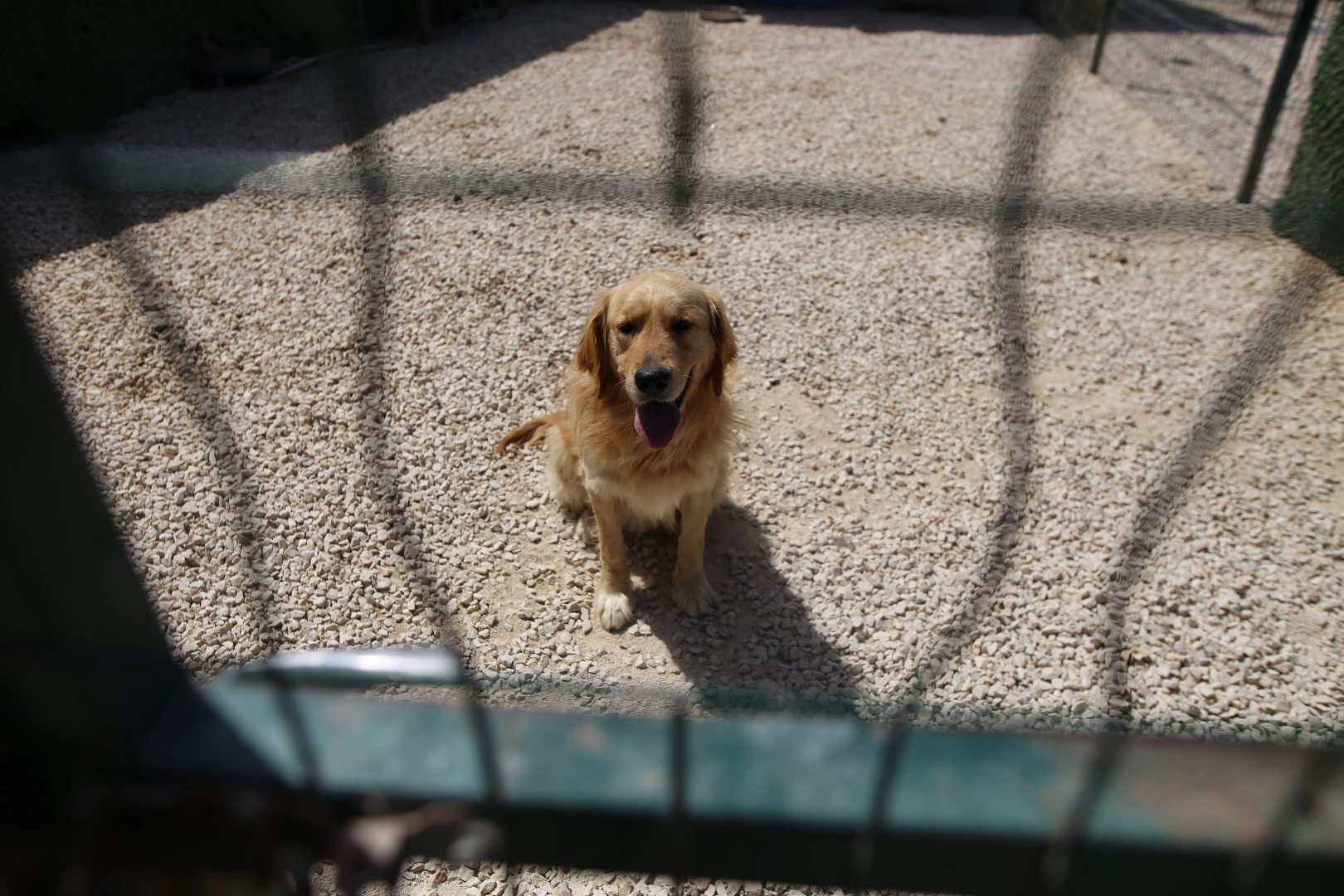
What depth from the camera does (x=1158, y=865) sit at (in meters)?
0.57

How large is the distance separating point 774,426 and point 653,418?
4.58ft

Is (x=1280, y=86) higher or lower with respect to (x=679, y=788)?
lower

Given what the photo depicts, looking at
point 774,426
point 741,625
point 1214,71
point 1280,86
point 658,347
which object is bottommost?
point 741,625

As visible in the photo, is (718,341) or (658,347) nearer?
(658,347)

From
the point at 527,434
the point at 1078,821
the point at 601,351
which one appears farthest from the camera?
the point at 527,434

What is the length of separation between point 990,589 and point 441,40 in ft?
30.9

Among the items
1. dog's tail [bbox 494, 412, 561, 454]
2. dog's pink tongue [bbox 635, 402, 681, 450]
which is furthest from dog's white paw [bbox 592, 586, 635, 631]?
dog's tail [bbox 494, 412, 561, 454]

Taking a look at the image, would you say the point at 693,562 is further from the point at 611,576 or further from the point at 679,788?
the point at 679,788

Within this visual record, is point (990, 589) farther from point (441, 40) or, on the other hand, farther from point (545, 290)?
point (441, 40)

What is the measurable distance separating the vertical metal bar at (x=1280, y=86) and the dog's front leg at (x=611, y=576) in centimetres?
565

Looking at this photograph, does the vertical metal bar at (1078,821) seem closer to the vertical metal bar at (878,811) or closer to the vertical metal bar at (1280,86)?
the vertical metal bar at (878,811)

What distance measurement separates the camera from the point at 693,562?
3.06 m

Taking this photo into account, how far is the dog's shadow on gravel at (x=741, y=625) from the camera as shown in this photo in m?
2.83

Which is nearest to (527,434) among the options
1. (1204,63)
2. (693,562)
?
(693,562)
